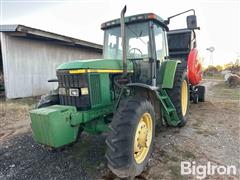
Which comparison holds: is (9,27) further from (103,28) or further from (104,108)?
(104,108)

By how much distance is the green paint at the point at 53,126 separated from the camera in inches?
101

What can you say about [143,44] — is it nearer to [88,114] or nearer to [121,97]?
[121,97]

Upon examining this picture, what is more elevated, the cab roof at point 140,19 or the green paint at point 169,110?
the cab roof at point 140,19

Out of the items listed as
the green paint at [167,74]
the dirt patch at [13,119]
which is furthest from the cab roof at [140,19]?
the dirt patch at [13,119]

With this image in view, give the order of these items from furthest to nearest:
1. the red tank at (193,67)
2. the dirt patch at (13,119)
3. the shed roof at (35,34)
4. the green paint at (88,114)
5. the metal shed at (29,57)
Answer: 1. the metal shed at (29,57)
2. the shed roof at (35,34)
3. the red tank at (193,67)
4. the dirt patch at (13,119)
5. the green paint at (88,114)

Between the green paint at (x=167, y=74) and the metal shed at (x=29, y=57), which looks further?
the metal shed at (x=29, y=57)

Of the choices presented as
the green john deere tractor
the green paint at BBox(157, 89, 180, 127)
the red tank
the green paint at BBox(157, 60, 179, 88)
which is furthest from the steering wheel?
the red tank

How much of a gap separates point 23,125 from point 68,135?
3381mm

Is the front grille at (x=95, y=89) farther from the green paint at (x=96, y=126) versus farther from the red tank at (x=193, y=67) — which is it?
the red tank at (x=193, y=67)

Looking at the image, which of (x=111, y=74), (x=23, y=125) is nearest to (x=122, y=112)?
Result: (x=111, y=74)

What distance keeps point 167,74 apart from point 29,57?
745 cm
